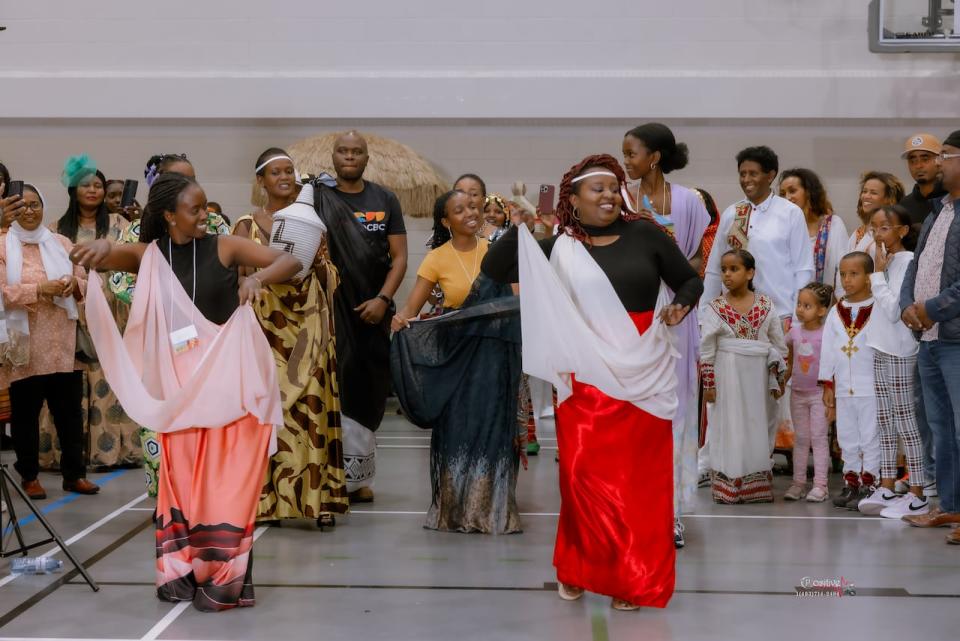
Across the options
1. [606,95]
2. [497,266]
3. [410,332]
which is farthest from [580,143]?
[497,266]

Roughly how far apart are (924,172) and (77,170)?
4746 millimetres

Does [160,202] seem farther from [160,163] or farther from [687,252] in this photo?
[687,252]

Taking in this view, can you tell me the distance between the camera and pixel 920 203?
6.69 m

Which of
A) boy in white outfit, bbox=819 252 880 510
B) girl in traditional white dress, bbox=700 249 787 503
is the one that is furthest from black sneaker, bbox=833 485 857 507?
girl in traditional white dress, bbox=700 249 787 503

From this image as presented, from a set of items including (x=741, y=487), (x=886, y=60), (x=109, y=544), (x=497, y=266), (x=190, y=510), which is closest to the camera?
(x=190, y=510)

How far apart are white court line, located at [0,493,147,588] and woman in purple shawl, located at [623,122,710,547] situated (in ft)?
8.83

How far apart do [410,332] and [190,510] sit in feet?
5.26

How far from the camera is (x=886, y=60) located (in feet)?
33.4

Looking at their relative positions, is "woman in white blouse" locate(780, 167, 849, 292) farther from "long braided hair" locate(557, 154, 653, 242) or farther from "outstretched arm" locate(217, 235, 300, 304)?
"outstretched arm" locate(217, 235, 300, 304)

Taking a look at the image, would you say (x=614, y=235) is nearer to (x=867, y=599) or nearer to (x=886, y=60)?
(x=867, y=599)

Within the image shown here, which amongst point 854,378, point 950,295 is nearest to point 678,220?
point 950,295

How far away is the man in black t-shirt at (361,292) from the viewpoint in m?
6.06

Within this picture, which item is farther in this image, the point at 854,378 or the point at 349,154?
the point at 854,378

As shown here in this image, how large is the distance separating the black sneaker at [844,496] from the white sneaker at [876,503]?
124 mm
